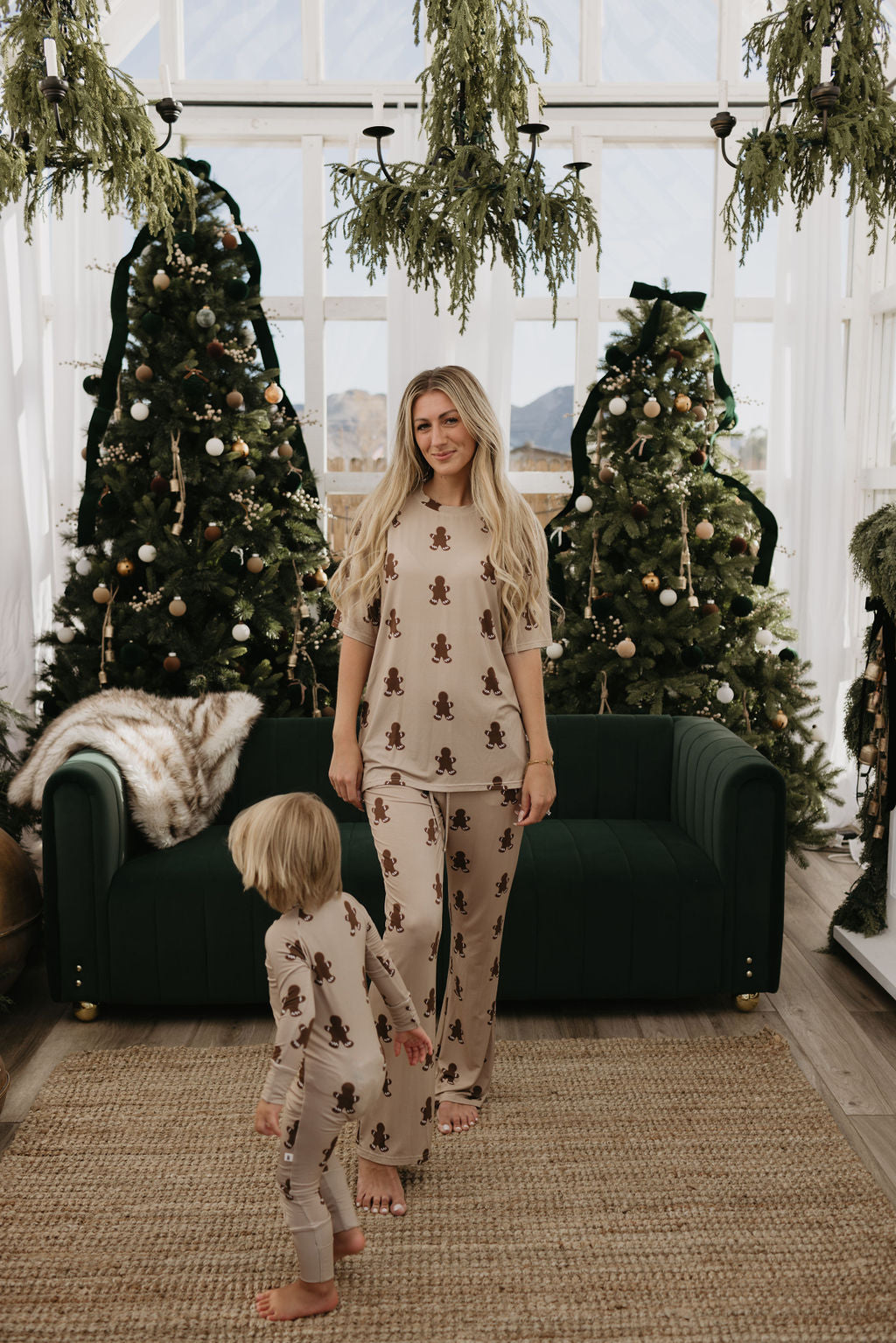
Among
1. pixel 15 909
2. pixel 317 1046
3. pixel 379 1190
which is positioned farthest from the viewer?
pixel 15 909

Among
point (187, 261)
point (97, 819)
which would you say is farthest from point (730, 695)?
point (187, 261)

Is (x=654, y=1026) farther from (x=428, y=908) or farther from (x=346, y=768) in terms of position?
(x=346, y=768)

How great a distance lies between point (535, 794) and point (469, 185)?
4.26 ft

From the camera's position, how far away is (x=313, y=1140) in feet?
5.99

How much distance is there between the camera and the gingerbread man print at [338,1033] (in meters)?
1.86

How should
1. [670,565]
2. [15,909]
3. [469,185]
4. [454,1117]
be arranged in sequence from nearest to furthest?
[469,185]
[454,1117]
[15,909]
[670,565]

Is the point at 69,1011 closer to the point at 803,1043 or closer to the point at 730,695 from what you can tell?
the point at 803,1043

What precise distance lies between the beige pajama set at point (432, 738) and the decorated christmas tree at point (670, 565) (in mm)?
1882

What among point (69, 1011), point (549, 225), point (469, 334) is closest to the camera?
point (549, 225)

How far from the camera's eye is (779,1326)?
1.92m

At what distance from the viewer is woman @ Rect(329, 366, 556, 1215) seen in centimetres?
224

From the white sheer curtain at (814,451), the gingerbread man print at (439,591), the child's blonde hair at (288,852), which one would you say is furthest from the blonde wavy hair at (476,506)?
the white sheer curtain at (814,451)

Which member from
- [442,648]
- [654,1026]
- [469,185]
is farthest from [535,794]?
[469,185]

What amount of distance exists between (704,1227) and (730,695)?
7.12 feet
